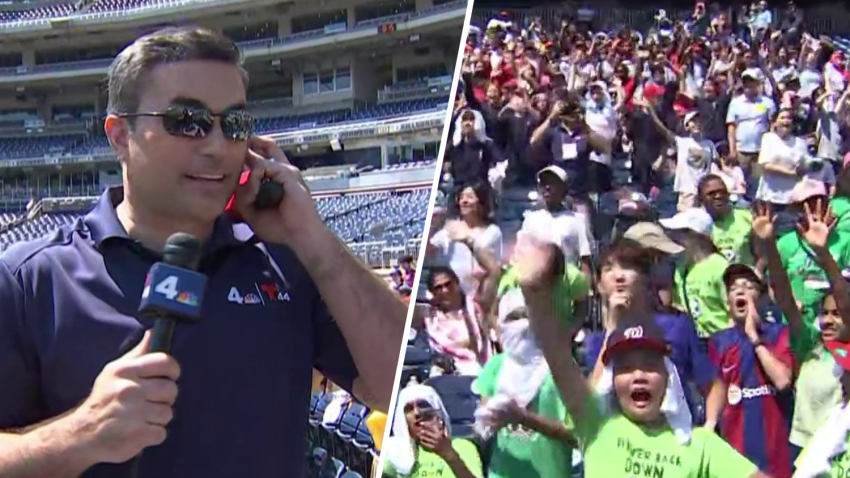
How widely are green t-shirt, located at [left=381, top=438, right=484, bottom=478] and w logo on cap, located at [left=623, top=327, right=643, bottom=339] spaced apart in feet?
1.40

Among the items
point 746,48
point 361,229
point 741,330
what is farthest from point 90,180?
point 741,330

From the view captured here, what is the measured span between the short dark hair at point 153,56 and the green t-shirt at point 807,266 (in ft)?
5.46

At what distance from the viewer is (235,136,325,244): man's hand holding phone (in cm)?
108

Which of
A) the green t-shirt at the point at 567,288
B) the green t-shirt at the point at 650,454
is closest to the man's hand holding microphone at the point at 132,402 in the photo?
the green t-shirt at the point at 650,454

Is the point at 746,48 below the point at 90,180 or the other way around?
below

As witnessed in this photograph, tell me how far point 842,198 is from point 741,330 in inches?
21.4

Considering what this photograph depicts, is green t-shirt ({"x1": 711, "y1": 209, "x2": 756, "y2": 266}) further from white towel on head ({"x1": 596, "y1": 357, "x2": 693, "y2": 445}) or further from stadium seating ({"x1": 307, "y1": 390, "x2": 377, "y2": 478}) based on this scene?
stadium seating ({"x1": 307, "y1": 390, "x2": 377, "y2": 478})

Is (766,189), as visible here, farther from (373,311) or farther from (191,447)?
(191,447)

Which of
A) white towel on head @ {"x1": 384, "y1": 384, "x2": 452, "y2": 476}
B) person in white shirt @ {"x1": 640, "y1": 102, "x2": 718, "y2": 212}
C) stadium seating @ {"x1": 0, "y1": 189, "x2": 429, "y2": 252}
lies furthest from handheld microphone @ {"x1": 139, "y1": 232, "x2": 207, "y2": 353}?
stadium seating @ {"x1": 0, "y1": 189, "x2": 429, "y2": 252}

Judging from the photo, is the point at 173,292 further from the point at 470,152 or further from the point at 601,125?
the point at 601,125

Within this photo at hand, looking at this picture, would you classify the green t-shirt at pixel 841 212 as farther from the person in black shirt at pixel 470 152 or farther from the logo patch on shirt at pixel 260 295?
the logo patch on shirt at pixel 260 295

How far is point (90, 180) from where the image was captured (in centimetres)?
1473

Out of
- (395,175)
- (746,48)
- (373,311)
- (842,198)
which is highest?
(395,175)

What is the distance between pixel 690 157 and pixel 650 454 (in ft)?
4.24
